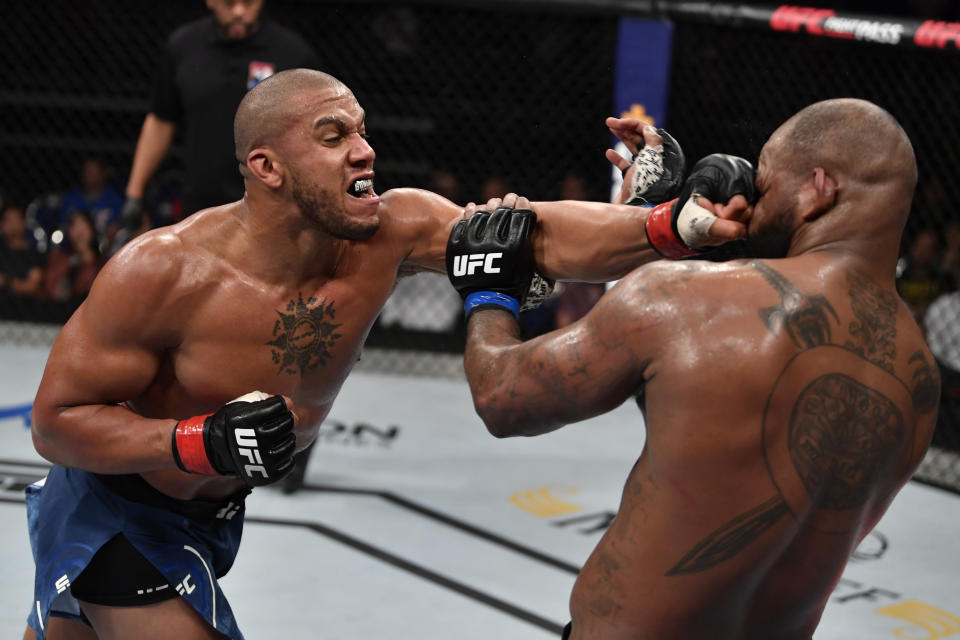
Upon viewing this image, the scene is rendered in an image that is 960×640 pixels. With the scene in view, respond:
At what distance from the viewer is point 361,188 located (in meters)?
1.88

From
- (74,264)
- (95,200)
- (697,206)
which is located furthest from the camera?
(95,200)

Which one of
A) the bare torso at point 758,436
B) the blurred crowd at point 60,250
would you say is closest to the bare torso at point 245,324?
the bare torso at point 758,436

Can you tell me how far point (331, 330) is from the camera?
194 centimetres

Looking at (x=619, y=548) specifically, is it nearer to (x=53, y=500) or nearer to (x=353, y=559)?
(x=53, y=500)

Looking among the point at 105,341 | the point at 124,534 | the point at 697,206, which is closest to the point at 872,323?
the point at 697,206

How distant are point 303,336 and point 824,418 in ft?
2.92

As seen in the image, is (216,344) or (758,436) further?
(216,344)

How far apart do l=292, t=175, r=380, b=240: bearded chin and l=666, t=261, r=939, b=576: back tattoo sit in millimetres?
698

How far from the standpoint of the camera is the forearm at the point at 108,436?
1.76 meters

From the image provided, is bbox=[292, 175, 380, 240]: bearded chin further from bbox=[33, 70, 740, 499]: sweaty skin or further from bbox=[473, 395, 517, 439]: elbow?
bbox=[473, 395, 517, 439]: elbow

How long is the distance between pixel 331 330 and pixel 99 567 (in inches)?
21.8

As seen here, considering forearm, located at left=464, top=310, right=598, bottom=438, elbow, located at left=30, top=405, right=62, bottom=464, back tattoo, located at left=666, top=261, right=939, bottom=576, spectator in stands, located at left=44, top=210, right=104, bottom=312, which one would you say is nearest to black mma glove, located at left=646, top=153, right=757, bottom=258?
back tattoo, located at left=666, top=261, right=939, bottom=576

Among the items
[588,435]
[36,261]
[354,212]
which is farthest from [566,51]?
[354,212]

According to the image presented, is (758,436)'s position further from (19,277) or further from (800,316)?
(19,277)
